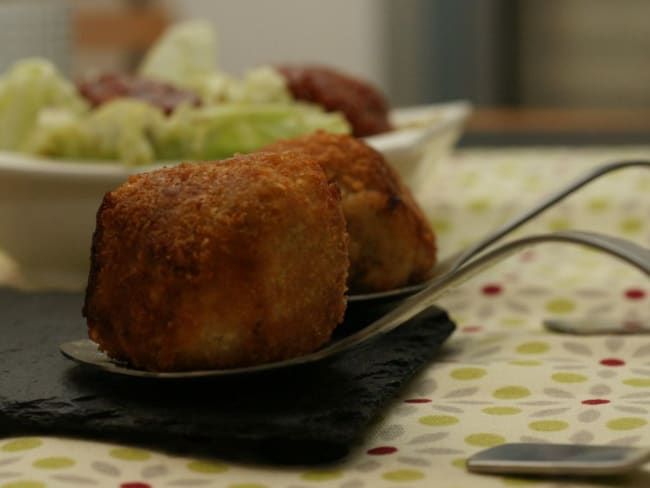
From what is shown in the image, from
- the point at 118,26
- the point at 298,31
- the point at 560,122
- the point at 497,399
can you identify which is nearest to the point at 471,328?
the point at 497,399

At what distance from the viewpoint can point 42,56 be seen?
2.12 m

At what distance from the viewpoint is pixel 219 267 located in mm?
817

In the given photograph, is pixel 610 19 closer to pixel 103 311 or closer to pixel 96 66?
pixel 96 66

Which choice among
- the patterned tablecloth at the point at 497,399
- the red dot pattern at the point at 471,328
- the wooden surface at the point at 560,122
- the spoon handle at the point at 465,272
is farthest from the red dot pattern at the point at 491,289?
the wooden surface at the point at 560,122

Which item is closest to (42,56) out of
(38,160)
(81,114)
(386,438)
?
(81,114)

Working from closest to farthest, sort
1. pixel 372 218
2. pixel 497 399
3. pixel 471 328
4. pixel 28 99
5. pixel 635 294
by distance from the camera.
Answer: pixel 497 399
pixel 372 218
pixel 471 328
pixel 635 294
pixel 28 99

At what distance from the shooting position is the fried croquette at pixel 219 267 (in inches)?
32.2

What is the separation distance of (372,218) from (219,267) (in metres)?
0.24

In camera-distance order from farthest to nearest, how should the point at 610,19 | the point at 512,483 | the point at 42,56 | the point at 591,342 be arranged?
the point at 610,19 → the point at 42,56 → the point at 591,342 → the point at 512,483

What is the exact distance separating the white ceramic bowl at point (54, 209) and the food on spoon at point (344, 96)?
0.39 feet

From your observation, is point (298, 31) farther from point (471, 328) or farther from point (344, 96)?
point (471, 328)

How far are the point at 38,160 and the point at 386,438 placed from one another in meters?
0.68

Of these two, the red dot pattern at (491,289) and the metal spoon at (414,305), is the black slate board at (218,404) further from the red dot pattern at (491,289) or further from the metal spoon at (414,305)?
the red dot pattern at (491,289)

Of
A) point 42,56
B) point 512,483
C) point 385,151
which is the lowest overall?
point 512,483
